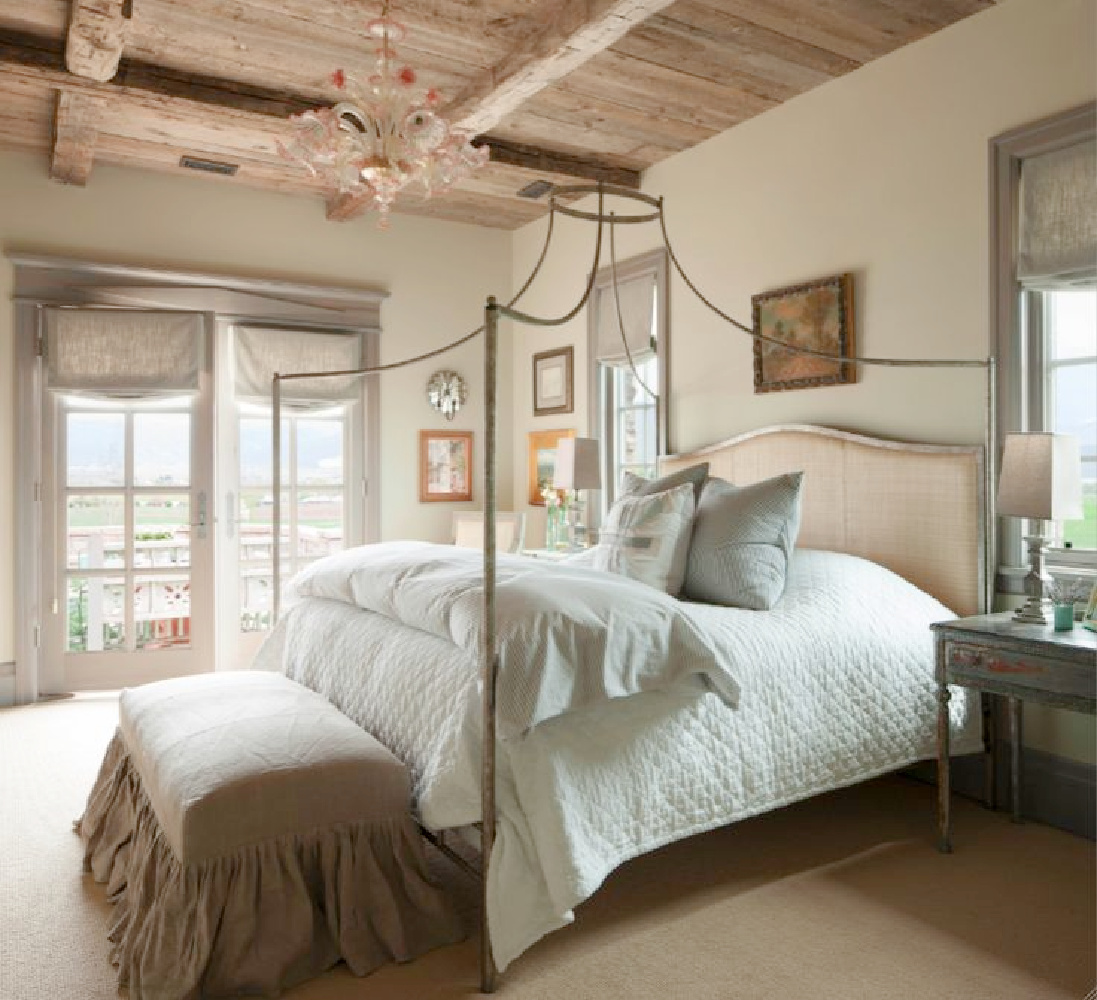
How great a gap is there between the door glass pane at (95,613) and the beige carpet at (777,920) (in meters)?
1.78

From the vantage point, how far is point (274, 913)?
2.11m

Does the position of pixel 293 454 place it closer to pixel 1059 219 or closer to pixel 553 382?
pixel 553 382

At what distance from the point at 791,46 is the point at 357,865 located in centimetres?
326

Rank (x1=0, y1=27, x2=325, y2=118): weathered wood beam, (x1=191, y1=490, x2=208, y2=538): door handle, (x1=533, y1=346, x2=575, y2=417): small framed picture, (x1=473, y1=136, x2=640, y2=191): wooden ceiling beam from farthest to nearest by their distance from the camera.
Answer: (x1=533, y1=346, x2=575, y2=417): small framed picture, (x1=191, y1=490, x2=208, y2=538): door handle, (x1=473, y1=136, x2=640, y2=191): wooden ceiling beam, (x1=0, y1=27, x2=325, y2=118): weathered wood beam

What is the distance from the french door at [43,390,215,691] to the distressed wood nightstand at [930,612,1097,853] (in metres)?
3.89

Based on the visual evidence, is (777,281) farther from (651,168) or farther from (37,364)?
(37,364)

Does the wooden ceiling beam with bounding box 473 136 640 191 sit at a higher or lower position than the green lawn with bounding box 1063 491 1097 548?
higher

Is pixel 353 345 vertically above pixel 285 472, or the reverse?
pixel 353 345

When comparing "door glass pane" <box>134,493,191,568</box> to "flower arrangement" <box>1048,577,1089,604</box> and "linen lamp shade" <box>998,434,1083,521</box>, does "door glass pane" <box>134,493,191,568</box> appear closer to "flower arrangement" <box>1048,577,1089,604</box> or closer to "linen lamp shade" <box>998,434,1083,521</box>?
"linen lamp shade" <box>998,434,1083,521</box>

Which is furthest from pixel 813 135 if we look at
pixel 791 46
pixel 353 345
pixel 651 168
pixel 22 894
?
pixel 22 894

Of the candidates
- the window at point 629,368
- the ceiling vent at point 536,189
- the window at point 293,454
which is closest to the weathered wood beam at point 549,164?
the ceiling vent at point 536,189

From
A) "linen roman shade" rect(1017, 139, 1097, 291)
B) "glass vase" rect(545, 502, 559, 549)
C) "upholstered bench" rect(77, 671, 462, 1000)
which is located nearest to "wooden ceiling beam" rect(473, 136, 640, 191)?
"glass vase" rect(545, 502, 559, 549)

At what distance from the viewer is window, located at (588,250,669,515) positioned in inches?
187

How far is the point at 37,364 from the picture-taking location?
4.75 m
